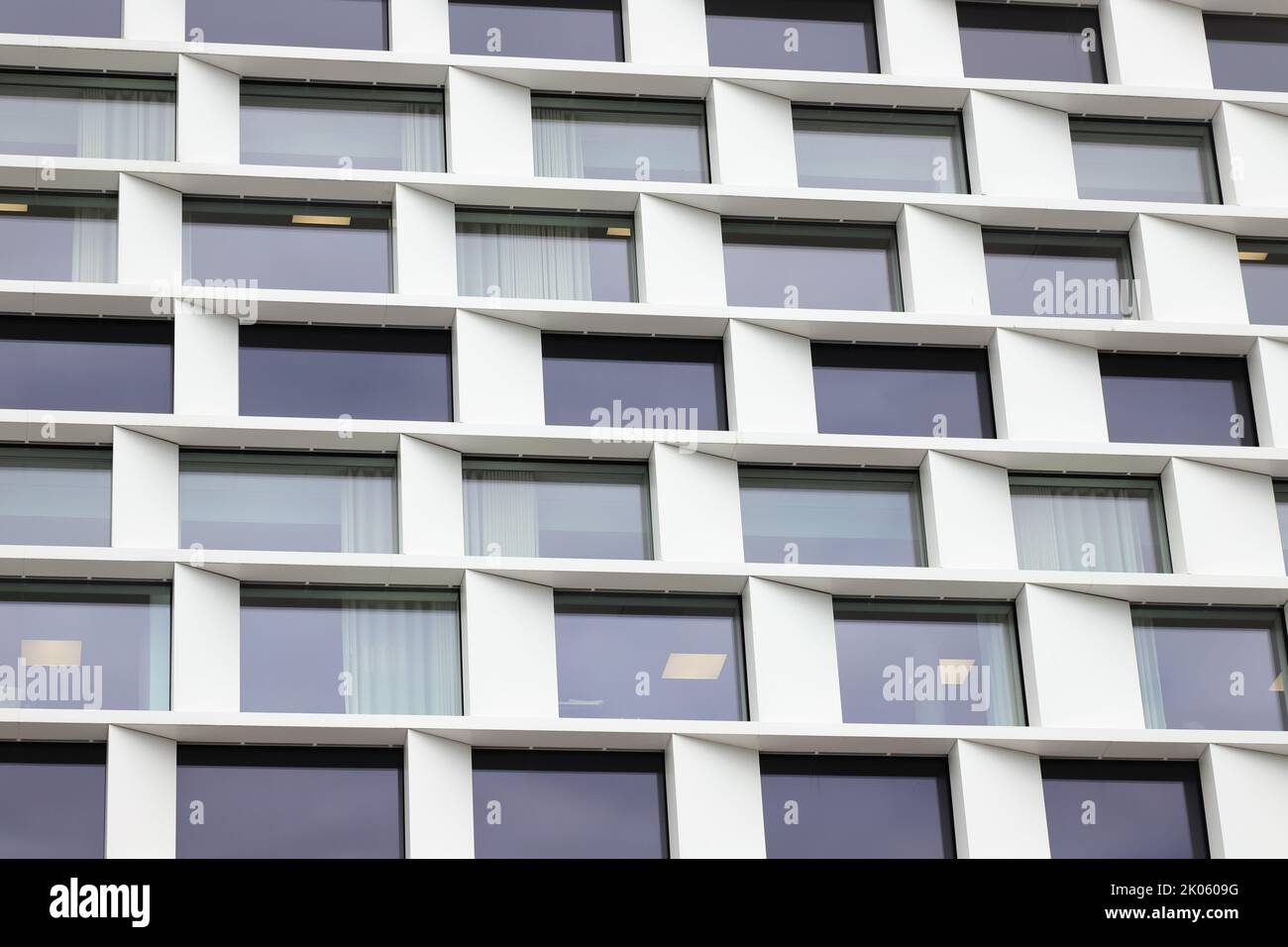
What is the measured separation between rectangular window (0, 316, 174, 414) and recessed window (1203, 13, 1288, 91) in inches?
695

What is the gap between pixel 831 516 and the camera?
3192 cm

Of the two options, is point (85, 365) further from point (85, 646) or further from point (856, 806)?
point (856, 806)

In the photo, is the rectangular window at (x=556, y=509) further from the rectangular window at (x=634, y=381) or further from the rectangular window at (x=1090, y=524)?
the rectangular window at (x=1090, y=524)

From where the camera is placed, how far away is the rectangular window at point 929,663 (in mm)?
30812

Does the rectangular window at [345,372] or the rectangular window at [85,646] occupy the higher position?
the rectangular window at [345,372]

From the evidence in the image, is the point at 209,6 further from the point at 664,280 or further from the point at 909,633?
the point at 909,633

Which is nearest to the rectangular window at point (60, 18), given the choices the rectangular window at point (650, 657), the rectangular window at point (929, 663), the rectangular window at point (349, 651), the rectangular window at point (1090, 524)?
the rectangular window at point (349, 651)

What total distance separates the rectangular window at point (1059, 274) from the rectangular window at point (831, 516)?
356 centimetres

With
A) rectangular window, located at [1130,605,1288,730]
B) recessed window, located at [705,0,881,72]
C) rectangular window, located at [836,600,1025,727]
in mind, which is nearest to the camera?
rectangular window, located at [836,600,1025,727]

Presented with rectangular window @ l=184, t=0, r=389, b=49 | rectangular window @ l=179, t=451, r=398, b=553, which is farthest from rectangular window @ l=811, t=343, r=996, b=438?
rectangular window @ l=184, t=0, r=389, b=49

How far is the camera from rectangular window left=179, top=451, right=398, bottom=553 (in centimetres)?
3069

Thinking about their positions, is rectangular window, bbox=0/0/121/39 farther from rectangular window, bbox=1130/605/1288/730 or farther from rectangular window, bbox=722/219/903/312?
rectangular window, bbox=1130/605/1288/730

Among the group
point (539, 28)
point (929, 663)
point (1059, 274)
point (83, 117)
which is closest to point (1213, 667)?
point (929, 663)

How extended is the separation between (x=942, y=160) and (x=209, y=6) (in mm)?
11861
